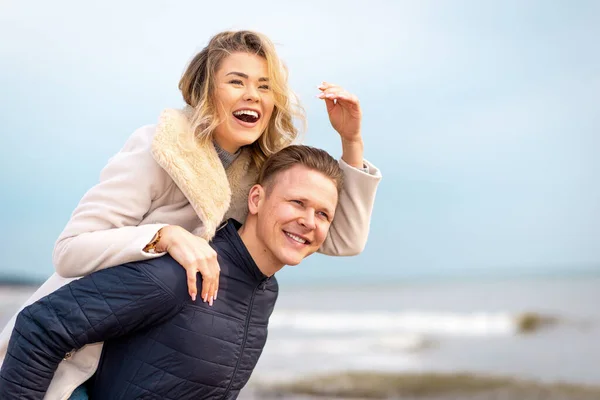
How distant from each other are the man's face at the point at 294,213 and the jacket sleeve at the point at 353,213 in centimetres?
22

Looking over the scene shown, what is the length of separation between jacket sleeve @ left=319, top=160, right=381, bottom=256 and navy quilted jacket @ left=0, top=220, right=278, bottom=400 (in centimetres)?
44

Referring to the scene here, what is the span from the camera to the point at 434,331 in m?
17.9

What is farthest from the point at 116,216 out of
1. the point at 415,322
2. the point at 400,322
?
the point at 400,322

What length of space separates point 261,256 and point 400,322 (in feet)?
58.5

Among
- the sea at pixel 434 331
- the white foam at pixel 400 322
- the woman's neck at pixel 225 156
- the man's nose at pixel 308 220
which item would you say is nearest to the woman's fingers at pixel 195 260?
the man's nose at pixel 308 220

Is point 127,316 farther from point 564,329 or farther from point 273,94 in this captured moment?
point 564,329

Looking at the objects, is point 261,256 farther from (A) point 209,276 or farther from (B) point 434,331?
(B) point 434,331

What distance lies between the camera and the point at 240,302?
8.91 feet

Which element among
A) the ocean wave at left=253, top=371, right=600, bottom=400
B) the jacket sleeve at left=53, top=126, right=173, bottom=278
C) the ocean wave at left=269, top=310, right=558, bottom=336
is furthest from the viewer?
the ocean wave at left=269, top=310, right=558, bottom=336

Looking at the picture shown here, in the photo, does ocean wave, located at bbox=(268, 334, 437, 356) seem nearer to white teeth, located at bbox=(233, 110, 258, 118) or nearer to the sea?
the sea

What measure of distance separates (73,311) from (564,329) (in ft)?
54.7

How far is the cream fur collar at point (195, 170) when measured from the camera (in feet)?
8.80

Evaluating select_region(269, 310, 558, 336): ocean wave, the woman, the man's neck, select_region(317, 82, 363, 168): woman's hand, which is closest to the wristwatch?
the woman

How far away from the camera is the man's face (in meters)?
2.70
